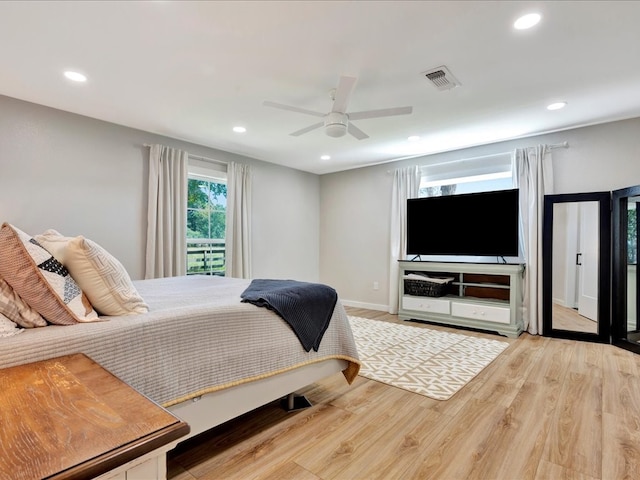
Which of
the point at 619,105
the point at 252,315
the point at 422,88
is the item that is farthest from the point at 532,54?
the point at 252,315

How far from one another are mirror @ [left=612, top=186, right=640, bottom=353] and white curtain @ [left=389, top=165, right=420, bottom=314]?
2345mm

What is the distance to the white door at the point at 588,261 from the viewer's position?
3.68 m

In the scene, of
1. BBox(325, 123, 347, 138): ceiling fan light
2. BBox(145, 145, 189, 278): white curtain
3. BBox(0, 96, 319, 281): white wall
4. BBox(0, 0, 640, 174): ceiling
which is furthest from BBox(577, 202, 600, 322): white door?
BBox(145, 145, 189, 278): white curtain

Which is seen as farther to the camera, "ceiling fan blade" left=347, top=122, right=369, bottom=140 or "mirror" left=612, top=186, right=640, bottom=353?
"mirror" left=612, top=186, right=640, bottom=353

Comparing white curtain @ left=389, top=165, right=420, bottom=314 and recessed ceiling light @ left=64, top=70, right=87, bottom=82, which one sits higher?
recessed ceiling light @ left=64, top=70, right=87, bottom=82

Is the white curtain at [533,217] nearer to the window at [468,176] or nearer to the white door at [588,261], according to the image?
the window at [468,176]

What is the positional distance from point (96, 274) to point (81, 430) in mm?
948

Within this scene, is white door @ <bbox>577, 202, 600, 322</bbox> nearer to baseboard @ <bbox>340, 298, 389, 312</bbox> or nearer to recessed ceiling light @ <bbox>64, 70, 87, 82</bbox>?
baseboard @ <bbox>340, 298, 389, 312</bbox>

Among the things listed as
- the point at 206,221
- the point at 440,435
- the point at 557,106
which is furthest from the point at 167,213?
the point at 557,106

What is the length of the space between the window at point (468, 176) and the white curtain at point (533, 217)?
9.1 inches

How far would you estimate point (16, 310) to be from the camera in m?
1.23

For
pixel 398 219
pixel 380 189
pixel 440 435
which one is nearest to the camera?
pixel 440 435

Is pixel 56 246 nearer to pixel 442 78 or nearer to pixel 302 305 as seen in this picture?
pixel 302 305

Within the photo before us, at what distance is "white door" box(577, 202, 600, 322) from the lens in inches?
145
